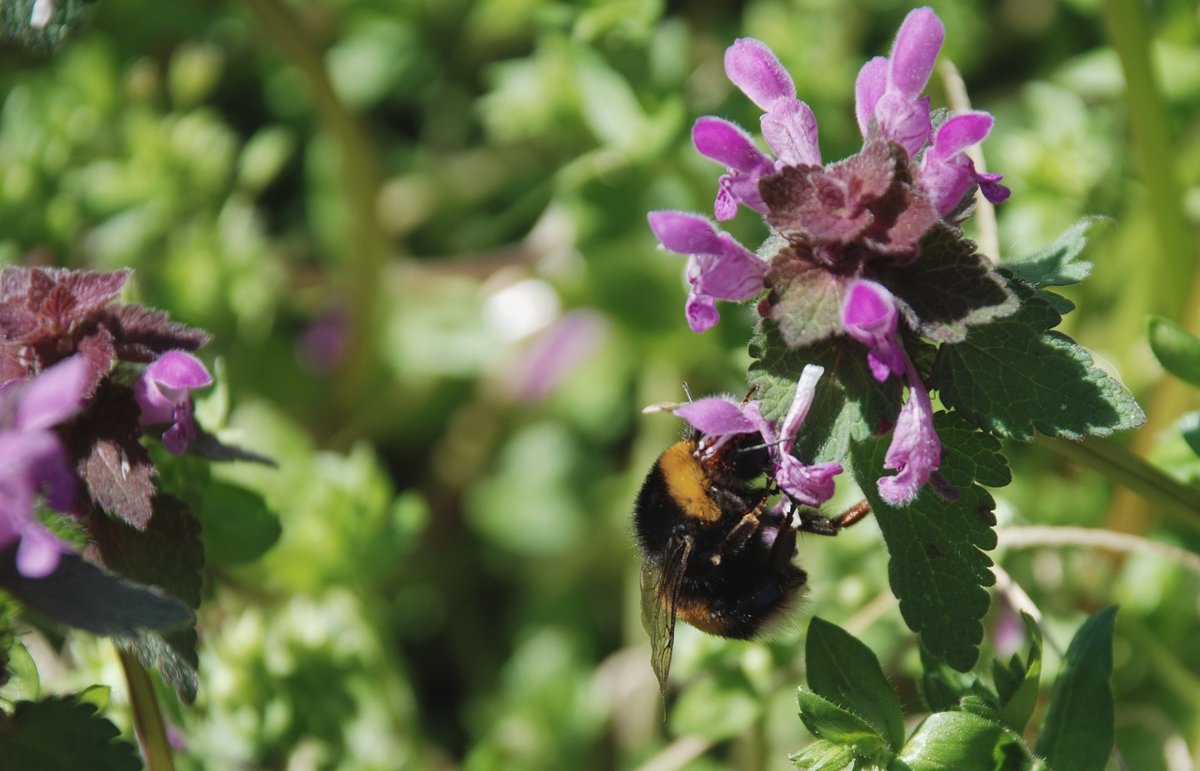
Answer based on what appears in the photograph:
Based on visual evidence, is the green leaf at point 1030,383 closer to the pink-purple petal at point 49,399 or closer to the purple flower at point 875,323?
the purple flower at point 875,323

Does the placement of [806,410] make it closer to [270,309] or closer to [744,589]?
[744,589]

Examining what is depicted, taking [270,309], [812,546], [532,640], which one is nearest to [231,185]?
[270,309]

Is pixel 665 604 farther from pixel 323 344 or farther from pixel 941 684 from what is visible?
pixel 323 344

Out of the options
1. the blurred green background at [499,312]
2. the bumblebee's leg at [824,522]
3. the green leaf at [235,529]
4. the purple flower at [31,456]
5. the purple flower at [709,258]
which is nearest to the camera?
the purple flower at [31,456]

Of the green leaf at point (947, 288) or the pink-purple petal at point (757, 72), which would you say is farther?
the pink-purple petal at point (757, 72)

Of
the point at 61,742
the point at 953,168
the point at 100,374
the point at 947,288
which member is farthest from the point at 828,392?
the point at 61,742

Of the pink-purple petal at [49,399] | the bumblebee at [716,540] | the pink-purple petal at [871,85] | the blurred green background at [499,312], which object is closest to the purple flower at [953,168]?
the pink-purple petal at [871,85]

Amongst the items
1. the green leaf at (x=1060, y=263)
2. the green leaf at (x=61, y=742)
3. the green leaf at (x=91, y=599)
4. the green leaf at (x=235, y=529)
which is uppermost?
the green leaf at (x=1060, y=263)
